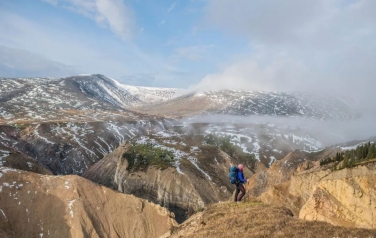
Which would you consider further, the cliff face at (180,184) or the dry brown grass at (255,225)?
the cliff face at (180,184)

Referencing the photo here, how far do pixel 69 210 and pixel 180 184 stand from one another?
1707 inches

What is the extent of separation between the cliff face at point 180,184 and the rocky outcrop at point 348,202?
2628 inches

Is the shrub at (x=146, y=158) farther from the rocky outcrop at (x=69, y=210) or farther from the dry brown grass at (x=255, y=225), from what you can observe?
the dry brown grass at (x=255, y=225)

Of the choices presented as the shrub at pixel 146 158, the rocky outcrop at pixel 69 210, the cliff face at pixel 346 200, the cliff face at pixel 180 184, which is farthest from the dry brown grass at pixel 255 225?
the shrub at pixel 146 158

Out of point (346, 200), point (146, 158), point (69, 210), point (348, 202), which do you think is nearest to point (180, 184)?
point (146, 158)

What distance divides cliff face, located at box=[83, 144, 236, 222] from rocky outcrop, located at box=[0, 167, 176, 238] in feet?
80.6

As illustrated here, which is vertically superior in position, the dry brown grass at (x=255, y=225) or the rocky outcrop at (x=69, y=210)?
the dry brown grass at (x=255, y=225)

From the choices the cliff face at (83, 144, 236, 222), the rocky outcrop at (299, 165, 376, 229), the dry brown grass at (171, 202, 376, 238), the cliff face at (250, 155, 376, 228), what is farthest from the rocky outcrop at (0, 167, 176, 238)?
the rocky outcrop at (299, 165, 376, 229)

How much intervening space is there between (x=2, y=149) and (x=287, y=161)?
304 feet

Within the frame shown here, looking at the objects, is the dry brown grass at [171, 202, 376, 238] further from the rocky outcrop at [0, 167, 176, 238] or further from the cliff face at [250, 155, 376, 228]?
the rocky outcrop at [0, 167, 176, 238]

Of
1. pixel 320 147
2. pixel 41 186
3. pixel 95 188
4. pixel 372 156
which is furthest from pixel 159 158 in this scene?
pixel 320 147

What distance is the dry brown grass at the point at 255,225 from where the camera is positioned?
1645cm

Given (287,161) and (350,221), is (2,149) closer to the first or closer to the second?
(287,161)

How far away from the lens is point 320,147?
199 meters
